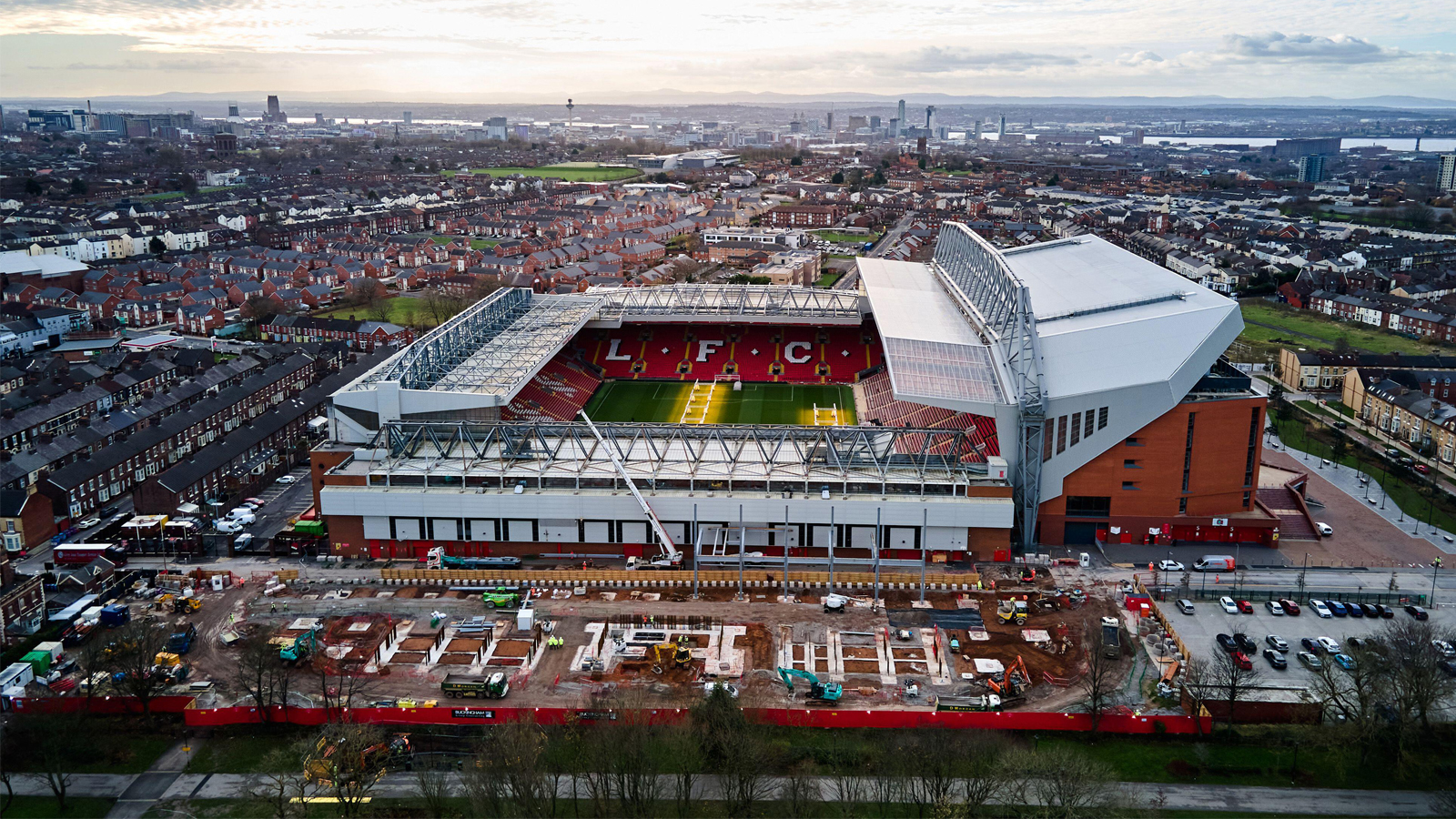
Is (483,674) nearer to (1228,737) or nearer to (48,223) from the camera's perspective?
(1228,737)

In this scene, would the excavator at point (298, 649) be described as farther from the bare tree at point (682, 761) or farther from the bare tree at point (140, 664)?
the bare tree at point (682, 761)

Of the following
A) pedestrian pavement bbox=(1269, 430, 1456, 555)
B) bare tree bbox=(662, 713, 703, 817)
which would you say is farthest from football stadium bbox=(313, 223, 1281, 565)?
bare tree bbox=(662, 713, 703, 817)

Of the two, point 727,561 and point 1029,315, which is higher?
point 1029,315

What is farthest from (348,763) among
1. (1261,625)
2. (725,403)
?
(725,403)

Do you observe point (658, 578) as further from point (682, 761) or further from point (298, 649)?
point (682, 761)

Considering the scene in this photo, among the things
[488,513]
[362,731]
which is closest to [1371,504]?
[488,513]

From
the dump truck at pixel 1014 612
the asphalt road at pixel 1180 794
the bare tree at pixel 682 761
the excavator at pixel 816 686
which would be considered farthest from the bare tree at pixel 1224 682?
the bare tree at pixel 682 761

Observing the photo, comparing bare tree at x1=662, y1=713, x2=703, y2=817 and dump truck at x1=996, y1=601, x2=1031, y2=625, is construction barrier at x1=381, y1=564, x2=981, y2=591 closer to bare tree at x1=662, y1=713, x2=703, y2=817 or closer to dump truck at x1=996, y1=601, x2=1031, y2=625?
dump truck at x1=996, y1=601, x2=1031, y2=625
